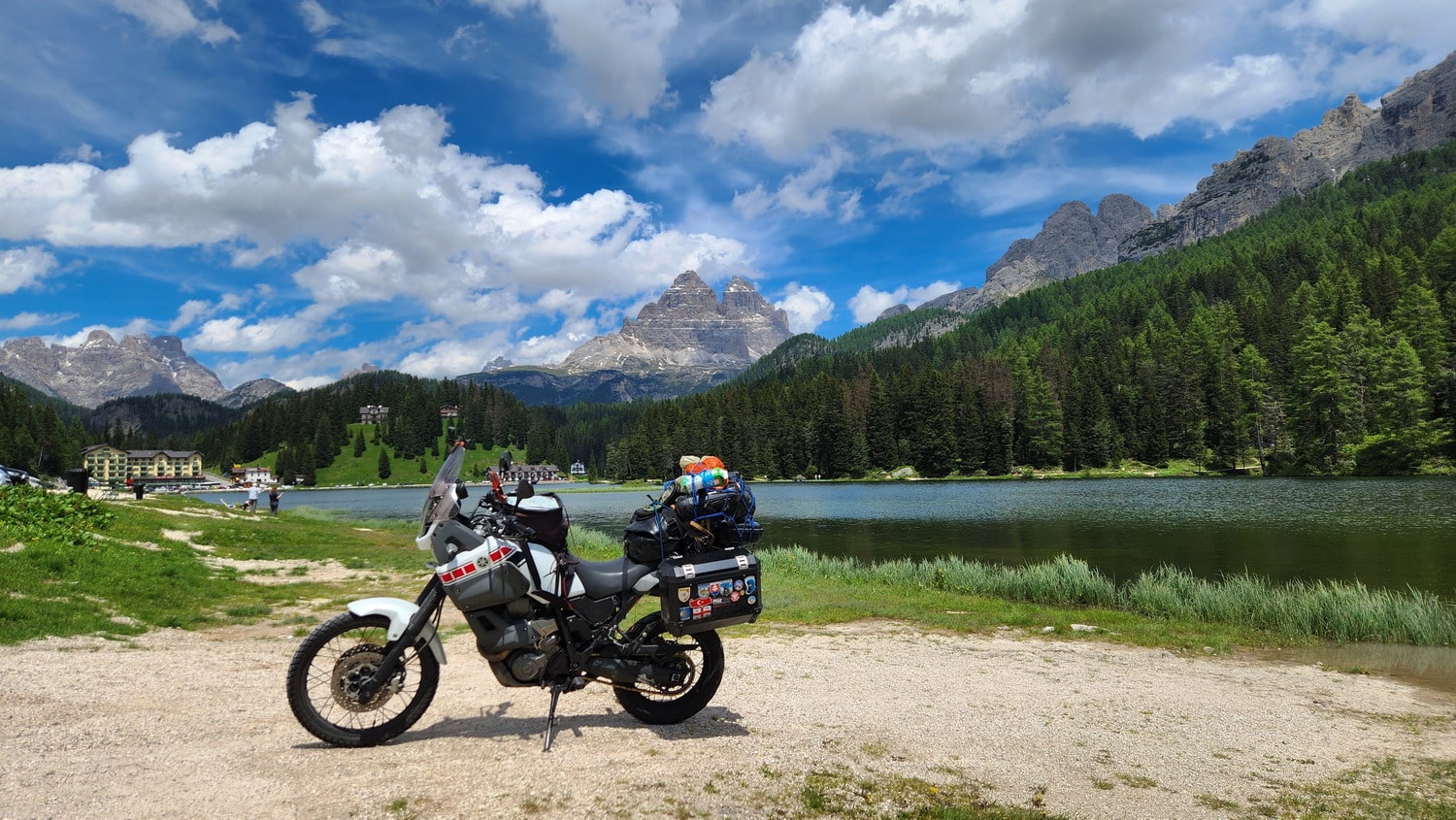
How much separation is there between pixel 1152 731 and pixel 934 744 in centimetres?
262

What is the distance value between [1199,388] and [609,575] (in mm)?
111659

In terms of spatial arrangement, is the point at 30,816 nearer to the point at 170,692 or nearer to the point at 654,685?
the point at 170,692

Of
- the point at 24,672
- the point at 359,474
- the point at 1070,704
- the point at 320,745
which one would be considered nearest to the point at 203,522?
the point at 24,672

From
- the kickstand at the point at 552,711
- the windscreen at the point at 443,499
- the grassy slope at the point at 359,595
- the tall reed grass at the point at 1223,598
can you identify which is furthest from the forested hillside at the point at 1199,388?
the windscreen at the point at 443,499

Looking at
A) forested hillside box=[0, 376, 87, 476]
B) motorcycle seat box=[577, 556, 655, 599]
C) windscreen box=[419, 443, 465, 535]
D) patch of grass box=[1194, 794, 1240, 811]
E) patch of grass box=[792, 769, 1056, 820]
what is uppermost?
forested hillside box=[0, 376, 87, 476]

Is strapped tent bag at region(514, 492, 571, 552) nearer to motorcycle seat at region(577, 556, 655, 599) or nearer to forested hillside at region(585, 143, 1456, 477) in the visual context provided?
motorcycle seat at region(577, 556, 655, 599)

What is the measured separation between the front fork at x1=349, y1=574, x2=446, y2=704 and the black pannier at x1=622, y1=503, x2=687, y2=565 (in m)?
1.70

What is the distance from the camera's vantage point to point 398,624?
5.70 m

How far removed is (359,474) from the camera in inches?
6752

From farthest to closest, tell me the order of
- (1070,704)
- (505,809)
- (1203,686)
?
1. (1203,686)
2. (1070,704)
3. (505,809)

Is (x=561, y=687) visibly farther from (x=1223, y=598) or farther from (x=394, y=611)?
(x=1223, y=598)

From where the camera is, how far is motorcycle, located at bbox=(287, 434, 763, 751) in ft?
18.6

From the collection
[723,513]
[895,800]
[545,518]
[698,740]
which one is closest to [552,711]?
[698,740]

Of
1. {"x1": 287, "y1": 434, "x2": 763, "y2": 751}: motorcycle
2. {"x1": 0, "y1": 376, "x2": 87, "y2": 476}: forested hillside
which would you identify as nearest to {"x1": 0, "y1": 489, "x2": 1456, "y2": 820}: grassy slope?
{"x1": 287, "y1": 434, "x2": 763, "y2": 751}: motorcycle
